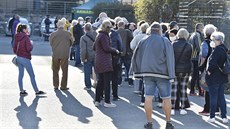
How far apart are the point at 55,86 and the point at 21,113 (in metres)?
3.00

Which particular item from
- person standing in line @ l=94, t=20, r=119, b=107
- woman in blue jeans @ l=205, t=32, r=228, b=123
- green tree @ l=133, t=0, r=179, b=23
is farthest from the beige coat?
green tree @ l=133, t=0, r=179, b=23

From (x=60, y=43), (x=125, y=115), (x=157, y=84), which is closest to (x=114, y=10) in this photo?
(x=60, y=43)

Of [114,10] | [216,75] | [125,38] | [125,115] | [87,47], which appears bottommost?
[125,115]

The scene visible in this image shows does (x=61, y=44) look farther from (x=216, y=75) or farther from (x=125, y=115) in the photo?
(x=216, y=75)

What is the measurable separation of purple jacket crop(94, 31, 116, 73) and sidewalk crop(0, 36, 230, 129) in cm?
84

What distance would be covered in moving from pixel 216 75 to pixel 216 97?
1.41 feet

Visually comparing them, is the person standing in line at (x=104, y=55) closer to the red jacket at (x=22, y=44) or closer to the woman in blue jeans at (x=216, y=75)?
the red jacket at (x=22, y=44)

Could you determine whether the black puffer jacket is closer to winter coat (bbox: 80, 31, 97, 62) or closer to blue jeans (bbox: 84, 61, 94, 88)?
winter coat (bbox: 80, 31, 97, 62)

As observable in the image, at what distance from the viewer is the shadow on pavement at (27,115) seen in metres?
8.51

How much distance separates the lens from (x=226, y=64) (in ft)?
28.6

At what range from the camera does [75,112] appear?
31.9ft

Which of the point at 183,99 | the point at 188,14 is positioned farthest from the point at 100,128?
the point at 188,14

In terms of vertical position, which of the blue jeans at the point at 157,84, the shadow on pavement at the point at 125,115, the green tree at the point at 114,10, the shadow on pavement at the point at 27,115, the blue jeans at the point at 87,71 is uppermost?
the green tree at the point at 114,10

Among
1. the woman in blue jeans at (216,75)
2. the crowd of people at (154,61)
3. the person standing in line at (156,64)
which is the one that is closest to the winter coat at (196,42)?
the crowd of people at (154,61)
